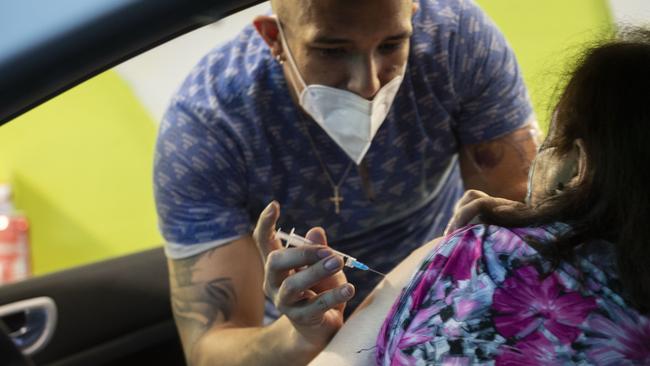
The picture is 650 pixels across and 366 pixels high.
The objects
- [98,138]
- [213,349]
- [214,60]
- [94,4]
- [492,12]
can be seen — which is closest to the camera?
[94,4]

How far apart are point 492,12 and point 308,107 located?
101 centimetres

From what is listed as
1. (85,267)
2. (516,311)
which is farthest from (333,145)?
(516,311)

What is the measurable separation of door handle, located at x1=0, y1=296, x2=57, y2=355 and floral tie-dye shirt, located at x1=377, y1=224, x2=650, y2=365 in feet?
3.57

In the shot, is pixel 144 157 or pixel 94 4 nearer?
pixel 94 4

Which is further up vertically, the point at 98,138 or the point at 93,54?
→ the point at 93,54

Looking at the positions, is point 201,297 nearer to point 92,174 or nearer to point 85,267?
point 85,267

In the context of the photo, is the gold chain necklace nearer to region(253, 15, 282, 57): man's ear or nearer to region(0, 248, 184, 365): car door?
region(253, 15, 282, 57): man's ear

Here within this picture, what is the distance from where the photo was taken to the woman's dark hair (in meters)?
1.03

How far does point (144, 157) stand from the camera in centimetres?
308

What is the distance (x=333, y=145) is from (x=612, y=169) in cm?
88

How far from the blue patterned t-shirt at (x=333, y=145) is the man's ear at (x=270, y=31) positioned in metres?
0.08

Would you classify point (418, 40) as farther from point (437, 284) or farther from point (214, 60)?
point (437, 284)

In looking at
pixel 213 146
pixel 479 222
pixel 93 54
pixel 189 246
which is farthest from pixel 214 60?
pixel 93 54

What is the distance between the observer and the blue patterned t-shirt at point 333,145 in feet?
5.84
